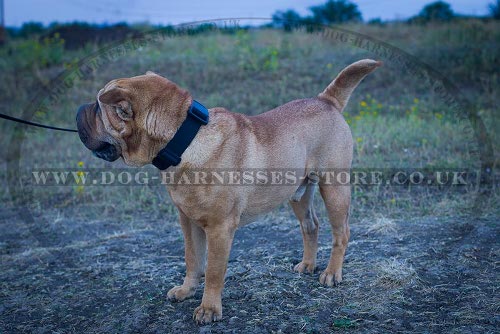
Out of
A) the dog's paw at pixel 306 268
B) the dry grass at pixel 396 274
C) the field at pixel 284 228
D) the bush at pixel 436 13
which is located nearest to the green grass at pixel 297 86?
the field at pixel 284 228

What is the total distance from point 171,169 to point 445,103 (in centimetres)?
838

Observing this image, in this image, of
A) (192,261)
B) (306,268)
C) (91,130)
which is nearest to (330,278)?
(306,268)

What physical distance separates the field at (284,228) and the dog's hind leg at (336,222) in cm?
12

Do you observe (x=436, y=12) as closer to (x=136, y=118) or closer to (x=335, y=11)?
(x=335, y=11)

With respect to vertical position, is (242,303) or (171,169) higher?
(171,169)

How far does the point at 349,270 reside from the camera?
4273mm

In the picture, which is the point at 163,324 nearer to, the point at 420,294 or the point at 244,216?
the point at 244,216

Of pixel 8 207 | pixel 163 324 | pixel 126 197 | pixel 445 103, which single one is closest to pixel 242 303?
pixel 163 324

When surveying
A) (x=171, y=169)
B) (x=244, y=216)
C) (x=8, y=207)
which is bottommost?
(x=8, y=207)

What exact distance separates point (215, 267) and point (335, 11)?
466 inches

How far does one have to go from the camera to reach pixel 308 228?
4.24 m

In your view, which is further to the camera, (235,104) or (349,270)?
(235,104)

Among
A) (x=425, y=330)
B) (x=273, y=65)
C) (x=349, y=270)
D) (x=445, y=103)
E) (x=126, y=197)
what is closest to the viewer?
(x=425, y=330)

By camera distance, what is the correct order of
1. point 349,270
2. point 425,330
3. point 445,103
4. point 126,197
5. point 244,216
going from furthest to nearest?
point 445,103 → point 126,197 → point 349,270 → point 244,216 → point 425,330
